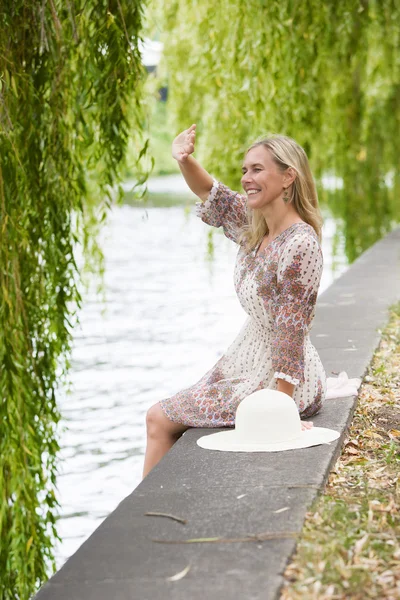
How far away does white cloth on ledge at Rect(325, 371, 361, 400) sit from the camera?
4328 mm

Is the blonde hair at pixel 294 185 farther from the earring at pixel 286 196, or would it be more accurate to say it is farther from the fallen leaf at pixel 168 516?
the fallen leaf at pixel 168 516

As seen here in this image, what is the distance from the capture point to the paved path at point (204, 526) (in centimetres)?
240

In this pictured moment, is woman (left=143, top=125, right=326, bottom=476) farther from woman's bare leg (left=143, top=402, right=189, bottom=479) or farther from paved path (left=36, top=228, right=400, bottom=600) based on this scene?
paved path (left=36, top=228, right=400, bottom=600)

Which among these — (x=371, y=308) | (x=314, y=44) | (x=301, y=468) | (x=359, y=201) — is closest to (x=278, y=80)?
(x=314, y=44)

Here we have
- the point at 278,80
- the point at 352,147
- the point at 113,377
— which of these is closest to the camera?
the point at 278,80

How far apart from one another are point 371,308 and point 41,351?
3.26 metres

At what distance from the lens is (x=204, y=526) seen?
276cm

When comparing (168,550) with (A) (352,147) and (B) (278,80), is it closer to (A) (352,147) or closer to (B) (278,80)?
(B) (278,80)

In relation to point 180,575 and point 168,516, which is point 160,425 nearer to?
point 168,516

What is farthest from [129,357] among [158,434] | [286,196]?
[286,196]

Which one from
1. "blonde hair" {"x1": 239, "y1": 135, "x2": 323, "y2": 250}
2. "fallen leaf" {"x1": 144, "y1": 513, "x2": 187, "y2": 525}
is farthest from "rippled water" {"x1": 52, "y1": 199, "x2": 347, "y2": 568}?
"fallen leaf" {"x1": 144, "y1": 513, "x2": 187, "y2": 525}

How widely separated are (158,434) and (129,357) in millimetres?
5792

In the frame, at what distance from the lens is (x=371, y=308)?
6.97 meters

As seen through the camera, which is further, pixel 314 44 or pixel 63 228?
pixel 314 44
